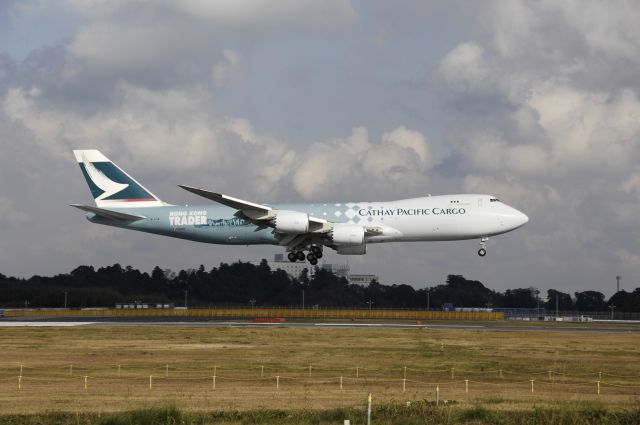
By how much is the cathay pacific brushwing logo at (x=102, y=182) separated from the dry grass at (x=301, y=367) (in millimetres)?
15155

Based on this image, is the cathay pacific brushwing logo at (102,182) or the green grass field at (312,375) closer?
the green grass field at (312,375)

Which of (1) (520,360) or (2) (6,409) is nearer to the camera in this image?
(2) (6,409)

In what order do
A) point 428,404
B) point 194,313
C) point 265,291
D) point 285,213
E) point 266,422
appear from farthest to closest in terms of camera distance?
1. point 265,291
2. point 194,313
3. point 285,213
4. point 428,404
5. point 266,422

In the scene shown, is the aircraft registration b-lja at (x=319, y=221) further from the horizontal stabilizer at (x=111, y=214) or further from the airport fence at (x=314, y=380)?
the airport fence at (x=314, y=380)

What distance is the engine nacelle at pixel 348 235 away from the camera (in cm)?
6512

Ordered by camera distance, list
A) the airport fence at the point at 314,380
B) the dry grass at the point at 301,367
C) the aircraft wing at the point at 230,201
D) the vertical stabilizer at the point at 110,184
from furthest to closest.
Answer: the vertical stabilizer at the point at 110,184
the aircraft wing at the point at 230,201
the airport fence at the point at 314,380
the dry grass at the point at 301,367

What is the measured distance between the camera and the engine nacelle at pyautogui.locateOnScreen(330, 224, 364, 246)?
6512cm

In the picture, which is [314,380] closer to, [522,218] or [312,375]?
[312,375]

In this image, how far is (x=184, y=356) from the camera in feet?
159

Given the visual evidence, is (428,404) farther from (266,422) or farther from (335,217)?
(335,217)

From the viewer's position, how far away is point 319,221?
217 ft

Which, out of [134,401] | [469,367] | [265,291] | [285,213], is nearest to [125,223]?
[285,213]

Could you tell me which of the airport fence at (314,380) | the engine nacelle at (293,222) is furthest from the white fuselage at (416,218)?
the airport fence at (314,380)

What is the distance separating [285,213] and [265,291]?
85.4m
